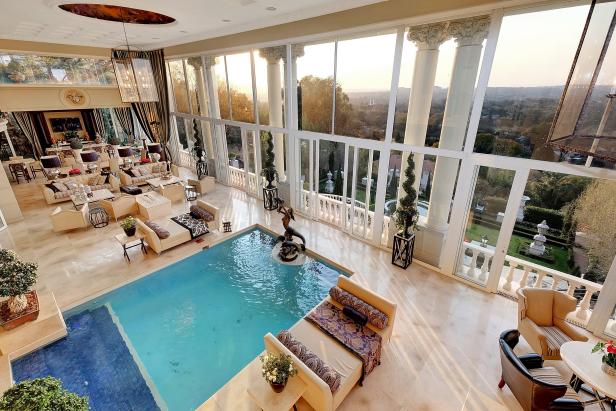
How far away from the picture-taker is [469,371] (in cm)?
389

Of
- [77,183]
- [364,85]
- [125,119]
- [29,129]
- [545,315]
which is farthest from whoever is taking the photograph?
[125,119]

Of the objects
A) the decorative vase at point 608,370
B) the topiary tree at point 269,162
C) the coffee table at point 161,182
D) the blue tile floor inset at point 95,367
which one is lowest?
the blue tile floor inset at point 95,367

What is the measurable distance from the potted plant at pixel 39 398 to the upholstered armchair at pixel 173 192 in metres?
Answer: 7.50

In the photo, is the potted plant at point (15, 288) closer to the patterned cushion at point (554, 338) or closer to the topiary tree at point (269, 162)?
the topiary tree at point (269, 162)

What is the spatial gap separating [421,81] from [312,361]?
5.16 m

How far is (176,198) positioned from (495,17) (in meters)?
9.43

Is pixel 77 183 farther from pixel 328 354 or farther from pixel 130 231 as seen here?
pixel 328 354

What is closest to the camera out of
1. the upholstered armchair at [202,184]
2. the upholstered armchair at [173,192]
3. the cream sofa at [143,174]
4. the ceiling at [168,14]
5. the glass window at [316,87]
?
the ceiling at [168,14]

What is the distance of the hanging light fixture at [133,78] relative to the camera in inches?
230

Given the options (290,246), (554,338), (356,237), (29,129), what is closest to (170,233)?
(290,246)

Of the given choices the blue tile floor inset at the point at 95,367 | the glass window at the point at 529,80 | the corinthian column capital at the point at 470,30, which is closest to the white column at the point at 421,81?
the corinthian column capital at the point at 470,30

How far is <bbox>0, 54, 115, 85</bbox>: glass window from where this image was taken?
10.1m

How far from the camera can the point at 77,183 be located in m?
9.79

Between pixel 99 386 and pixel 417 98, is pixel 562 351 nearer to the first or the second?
pixel 417 98
